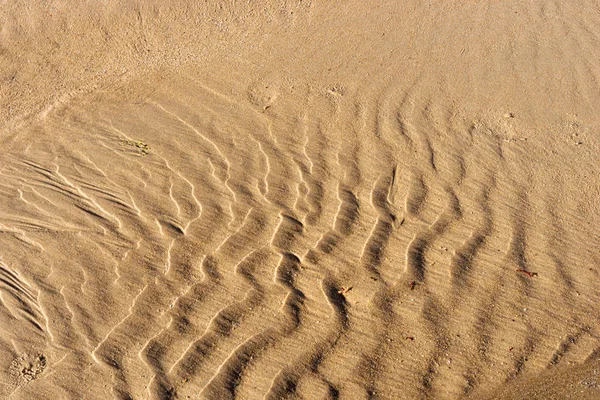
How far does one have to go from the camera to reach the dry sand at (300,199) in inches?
141

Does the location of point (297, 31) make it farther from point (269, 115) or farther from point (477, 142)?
point (477, 142)

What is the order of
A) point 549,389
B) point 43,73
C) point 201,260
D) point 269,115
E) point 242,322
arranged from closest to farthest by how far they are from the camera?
1. point 549,389
2. point 242,322
3. point 201,260
4. point 269,115
5. point 43,73

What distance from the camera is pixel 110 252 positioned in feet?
13.9

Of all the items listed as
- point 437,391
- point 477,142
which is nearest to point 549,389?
point 437,391

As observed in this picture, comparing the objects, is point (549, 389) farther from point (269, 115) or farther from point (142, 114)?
point (142, 114)

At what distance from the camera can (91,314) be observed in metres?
3.83

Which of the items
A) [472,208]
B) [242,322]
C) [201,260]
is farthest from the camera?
[472,208]

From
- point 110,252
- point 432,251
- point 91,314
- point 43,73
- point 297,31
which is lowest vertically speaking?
point 91,314

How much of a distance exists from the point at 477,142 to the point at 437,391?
2581 millimetres

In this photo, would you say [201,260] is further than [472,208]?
No

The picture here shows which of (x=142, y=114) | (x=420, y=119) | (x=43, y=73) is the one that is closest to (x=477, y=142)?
(x=420, y=119)

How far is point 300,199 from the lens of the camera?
15.4 feet

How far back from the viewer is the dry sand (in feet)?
11.8

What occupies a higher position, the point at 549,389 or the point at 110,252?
the point at 549,389
